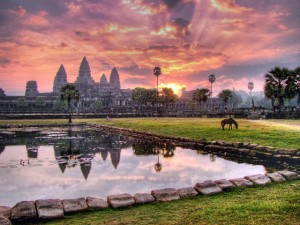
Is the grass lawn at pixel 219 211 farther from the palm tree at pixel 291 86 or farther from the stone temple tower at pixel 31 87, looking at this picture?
the stone temple tower at pixel 31 87

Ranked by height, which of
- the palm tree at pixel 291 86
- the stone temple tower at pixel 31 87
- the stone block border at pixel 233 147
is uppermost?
the stone temple tower at pixel 31 87

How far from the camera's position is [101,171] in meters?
11.4

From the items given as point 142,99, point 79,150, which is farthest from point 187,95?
point 79,150

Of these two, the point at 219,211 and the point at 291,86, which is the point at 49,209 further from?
the point at 291,86

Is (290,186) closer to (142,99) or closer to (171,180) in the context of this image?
(171,180)

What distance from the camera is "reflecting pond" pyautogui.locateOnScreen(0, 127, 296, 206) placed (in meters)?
8.94

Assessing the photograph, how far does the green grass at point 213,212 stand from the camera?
5598 mm

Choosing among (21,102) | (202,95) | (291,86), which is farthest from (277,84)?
(21,102)

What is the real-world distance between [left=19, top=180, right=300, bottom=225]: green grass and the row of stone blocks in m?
0.20

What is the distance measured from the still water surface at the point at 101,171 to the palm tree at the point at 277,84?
4182 cm

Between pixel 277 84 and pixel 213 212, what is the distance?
176 feet

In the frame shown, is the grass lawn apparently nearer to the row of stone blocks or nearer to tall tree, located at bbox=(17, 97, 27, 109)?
the row of stone blocks

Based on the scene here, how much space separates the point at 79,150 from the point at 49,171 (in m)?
5.86

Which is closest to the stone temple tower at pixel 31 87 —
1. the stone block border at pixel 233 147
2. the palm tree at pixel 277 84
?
the palm tree at pixel 277 84
